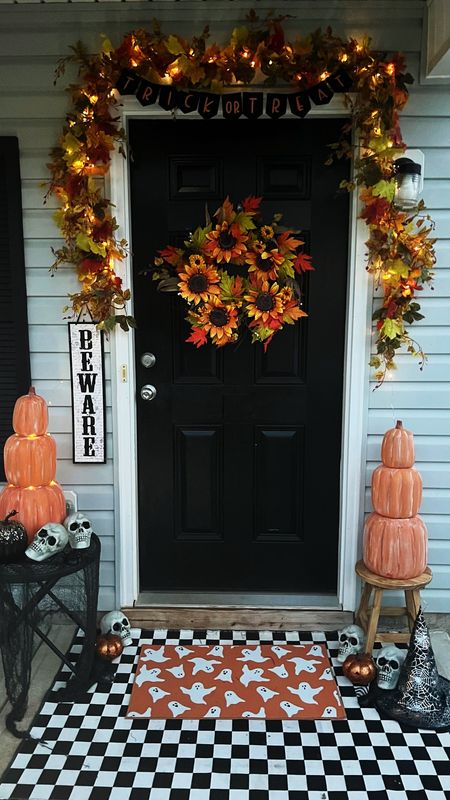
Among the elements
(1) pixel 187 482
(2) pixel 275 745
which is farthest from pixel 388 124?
(2) pixel 275 745

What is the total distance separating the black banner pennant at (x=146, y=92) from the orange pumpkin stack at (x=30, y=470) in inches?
48.3

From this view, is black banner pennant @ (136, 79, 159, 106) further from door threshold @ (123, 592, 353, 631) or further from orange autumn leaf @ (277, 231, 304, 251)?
door threshold @ (123, 592, 353, 631)

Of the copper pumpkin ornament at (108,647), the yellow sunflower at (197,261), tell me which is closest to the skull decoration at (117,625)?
the copper pumpkin ornament at (108,647)

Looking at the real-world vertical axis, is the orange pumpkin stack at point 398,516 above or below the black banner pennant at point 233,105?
below

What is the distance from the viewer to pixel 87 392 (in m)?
2.91

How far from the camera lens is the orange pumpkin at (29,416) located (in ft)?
8.61

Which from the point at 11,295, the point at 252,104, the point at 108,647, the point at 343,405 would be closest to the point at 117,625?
the point at 108,647

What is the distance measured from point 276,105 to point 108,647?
2.23m

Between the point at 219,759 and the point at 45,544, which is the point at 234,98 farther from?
the point at 219,759

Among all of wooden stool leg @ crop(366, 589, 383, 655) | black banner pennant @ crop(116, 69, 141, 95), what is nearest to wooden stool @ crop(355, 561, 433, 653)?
wooden stool leg @ crop(366, 589, 383, 655)

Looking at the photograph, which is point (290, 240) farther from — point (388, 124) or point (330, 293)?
point (388, 124)

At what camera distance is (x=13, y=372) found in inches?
114

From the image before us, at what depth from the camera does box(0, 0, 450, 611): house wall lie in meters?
2.64

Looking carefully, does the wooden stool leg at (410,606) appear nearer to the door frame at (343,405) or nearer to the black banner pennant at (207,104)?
the door frame at (343,405)
